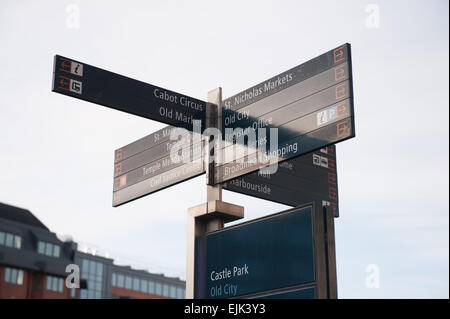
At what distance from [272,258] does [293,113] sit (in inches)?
87.2

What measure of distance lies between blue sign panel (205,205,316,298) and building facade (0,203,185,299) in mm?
63267

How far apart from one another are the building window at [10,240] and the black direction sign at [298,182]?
61.5m

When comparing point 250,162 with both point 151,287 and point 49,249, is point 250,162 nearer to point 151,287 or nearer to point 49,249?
point 49,249

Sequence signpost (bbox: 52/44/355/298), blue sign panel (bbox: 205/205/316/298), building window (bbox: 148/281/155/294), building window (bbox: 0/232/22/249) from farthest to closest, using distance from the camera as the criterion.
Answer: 1. building window (bbox: 148/281/155/294)
2. building window (bbox: 0/232/22/249)
3. signpost (bbox: 52/44/355/298)
4. blue sign panel (bbox: 205/205/316/298)

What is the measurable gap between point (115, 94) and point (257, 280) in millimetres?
3494

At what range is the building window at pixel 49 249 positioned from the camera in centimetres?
7362

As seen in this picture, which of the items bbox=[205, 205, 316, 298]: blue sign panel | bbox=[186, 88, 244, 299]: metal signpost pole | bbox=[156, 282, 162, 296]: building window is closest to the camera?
bbox=[205, 205, 316, 298]: blue sign panel

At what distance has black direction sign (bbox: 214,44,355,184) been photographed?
371 inches

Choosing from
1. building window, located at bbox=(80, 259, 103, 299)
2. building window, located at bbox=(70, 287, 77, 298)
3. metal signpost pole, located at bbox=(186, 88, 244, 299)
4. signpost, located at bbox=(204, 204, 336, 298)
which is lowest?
signpost, located at bbox=(204, 204, 336, 298)

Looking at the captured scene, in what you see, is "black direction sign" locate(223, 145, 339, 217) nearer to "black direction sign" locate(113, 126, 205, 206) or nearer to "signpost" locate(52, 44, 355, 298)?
"signpost" locate(52, 44, 355, 298)

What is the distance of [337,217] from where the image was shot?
12852mm

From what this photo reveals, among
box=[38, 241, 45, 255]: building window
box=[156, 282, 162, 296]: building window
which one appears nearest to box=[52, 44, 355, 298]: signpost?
box=[38, 241, 45, 255]: building window

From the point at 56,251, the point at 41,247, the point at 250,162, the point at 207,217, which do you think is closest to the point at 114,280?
the point at 56,251
